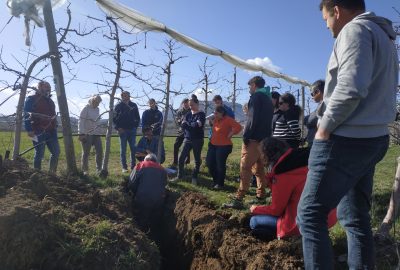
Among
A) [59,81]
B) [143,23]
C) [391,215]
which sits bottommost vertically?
[391,215]

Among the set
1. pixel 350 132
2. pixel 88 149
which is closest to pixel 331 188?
pixel 350 132

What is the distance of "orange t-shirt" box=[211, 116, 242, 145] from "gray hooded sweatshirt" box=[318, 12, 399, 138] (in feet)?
15.9

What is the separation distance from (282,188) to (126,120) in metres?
5.61

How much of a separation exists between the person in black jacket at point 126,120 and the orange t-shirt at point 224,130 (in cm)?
210

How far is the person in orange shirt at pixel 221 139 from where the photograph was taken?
7.18 m

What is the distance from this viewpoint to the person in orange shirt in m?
7.18

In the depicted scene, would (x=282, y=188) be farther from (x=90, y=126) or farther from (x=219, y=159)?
(x=90, y=126)

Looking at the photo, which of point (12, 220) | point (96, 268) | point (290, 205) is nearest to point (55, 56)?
point (12, 220)

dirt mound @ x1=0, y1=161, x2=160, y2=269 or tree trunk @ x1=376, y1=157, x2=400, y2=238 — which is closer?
dirt mound @ x1=0, y1=161, x2=160, y2=269

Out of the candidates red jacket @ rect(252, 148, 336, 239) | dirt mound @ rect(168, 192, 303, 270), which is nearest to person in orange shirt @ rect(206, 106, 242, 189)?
dirt mound @ rect(168, 192, 303, 270)

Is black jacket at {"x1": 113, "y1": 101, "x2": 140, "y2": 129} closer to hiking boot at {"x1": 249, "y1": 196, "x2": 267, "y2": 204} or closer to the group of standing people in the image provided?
hiking boot at {"x1": 249, "y1": 196, "x2": 267, "y2": 204}

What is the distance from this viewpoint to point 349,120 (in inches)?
89.9

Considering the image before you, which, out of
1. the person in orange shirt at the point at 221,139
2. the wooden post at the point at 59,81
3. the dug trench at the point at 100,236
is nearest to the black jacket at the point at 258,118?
the person in orange shirt at the point at 221,139

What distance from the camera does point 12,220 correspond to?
340 centimetres
